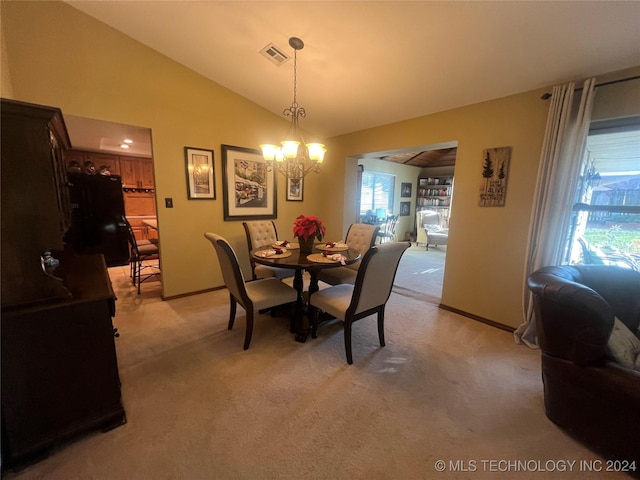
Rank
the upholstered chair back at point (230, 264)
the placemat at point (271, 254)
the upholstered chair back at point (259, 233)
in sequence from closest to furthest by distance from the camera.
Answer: the upholstered chair back at point (230, 264)
the placemat at point (271, 254)
the upholstered chair back at point (259, 233)

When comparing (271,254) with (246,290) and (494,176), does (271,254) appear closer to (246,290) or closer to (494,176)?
(246,290)

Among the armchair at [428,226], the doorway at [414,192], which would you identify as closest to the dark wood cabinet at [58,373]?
the doorway at [414,192]

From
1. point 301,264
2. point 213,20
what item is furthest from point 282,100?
point 301,264

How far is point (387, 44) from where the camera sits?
2.20m

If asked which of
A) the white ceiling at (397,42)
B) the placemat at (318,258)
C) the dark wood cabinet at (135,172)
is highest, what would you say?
the white ceiling at (397,42)

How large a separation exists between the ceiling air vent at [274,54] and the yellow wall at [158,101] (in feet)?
3.48

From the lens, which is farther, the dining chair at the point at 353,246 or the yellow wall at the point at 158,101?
the dining chair at the point at 353,246

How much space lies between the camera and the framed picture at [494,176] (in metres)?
2.55

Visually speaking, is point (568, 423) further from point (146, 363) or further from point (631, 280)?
point (146, 363)

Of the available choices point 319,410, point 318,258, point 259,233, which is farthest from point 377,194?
point 319,410

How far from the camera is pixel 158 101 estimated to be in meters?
2.91

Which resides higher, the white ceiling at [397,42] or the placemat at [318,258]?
the white ceiling at [397,42]

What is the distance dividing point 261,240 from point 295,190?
121 centimetres

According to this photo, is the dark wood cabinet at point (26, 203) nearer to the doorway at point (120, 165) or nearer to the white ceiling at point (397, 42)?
the white ceiling at point (397, 42)
